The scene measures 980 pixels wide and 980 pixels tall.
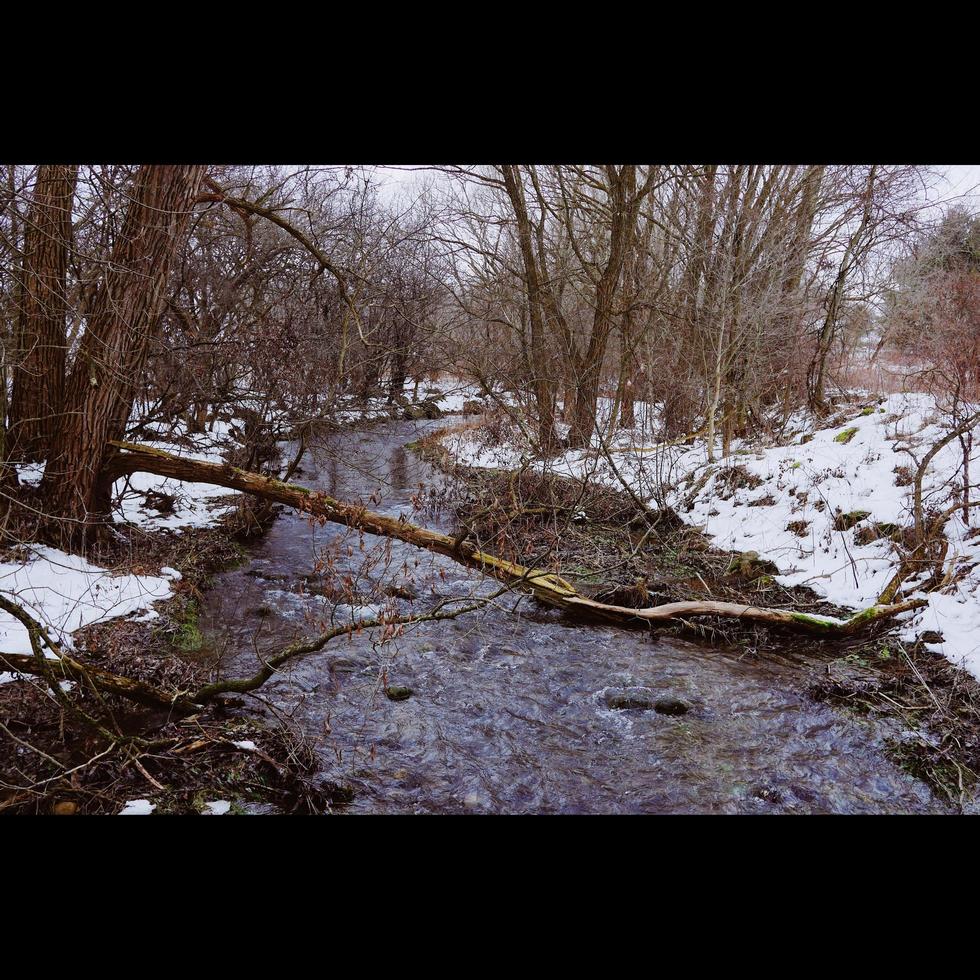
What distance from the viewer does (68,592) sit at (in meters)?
3.88

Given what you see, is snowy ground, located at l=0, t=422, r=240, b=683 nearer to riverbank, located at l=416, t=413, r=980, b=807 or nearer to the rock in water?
riverbank, located at l=416, t=413, r=980, b=807

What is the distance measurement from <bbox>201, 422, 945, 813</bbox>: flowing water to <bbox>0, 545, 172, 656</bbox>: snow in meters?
0.48

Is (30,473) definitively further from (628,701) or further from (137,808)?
(628,701)

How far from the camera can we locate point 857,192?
7.27 metres

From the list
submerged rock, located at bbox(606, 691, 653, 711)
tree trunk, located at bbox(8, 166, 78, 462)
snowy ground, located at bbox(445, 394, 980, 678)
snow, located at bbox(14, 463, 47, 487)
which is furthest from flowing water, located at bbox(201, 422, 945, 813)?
tree trunk, located at bbox(8, 166, 78, 462)

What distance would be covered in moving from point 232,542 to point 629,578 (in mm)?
3709

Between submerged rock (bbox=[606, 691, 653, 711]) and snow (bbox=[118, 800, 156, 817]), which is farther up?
submerged rock (bbox=[606, 691, 653, 711])

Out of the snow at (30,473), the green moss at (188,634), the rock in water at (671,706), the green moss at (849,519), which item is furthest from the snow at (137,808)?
the green moss at (849,519)

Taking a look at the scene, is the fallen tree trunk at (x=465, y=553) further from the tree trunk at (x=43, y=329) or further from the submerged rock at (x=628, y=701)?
the submerged rock at (x=628, y=701)

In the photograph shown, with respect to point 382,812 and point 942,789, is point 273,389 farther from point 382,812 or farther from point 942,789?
point 942,789

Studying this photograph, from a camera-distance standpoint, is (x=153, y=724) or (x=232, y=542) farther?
(x=232, y=542)

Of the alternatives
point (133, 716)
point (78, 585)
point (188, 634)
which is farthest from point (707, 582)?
point (78, 585)

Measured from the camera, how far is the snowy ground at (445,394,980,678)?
3.91 m
